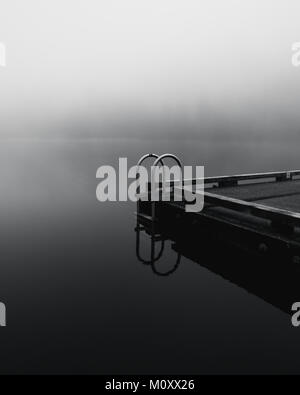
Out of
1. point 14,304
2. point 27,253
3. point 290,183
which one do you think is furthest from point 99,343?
point 290,183

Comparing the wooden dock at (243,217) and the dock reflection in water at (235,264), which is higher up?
the wooden dock at (243,217)

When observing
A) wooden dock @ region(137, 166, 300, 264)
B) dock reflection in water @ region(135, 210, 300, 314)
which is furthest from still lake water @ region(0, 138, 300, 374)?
wooden dock @ region(137, 166, 300, 264)

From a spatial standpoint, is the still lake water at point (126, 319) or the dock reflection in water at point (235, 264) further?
the dock reflection in water at point (235, 264)

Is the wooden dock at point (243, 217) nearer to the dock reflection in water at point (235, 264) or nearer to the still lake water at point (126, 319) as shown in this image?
the dock reflection in water at point (235, 264)

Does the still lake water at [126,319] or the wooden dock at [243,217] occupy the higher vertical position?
the wooden dock at [243,217]

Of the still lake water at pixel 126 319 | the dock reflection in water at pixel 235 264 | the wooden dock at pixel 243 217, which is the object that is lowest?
the still lake water at pixel 126 319

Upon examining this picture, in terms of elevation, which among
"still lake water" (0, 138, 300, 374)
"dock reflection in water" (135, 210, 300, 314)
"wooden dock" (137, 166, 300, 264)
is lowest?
"still lake water" (0, 138, 300, 374)

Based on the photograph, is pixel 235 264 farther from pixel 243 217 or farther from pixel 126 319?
pixel 126 319

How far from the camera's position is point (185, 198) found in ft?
27.9

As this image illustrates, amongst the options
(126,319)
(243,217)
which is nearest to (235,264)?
(243,217)

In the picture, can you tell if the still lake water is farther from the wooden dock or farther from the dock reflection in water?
the wooden dock

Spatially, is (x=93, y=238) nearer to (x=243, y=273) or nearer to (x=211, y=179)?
(x=211, y=179)

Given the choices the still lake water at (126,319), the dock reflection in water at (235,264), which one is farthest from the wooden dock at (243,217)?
the still lake water at (126,319)

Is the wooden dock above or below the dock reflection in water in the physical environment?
above
